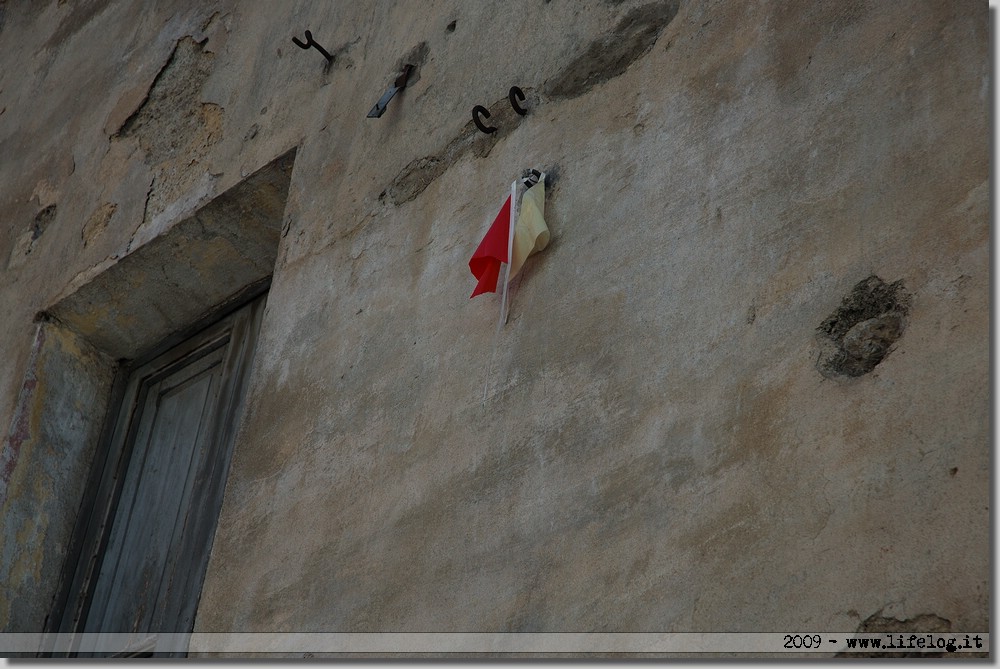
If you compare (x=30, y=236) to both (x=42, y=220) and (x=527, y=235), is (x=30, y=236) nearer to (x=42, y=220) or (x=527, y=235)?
(x=42, y=220)

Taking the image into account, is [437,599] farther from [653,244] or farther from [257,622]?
[653,244]

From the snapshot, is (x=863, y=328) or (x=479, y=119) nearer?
(x=863, y=328)

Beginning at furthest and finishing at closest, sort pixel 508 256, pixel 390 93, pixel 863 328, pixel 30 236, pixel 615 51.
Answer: pixel 30 236
pixel 390 93
pixel 615 51
pixel 508 256
pixel 863 328

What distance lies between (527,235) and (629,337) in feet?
1.30

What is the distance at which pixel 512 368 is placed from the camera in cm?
284

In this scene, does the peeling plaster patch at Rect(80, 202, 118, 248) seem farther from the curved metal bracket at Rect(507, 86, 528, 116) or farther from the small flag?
the small flag

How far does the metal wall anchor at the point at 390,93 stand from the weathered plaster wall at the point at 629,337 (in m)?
0.04

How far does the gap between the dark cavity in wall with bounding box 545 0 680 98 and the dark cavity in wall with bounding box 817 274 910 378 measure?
98cm

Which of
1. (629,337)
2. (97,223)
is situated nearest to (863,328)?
(629,337)

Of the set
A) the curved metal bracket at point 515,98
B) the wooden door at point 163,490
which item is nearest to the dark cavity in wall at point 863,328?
the curved metal bracket at point 515,98

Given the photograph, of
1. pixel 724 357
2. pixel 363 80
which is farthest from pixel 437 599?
pixel 363 80

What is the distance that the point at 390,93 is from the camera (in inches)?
145

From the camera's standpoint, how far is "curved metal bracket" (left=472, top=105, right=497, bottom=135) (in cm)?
327

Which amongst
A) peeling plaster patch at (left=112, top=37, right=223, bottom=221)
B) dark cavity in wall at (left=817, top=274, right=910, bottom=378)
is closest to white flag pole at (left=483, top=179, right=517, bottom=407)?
dark cavity in wall at (left=817, top=274, right=910, bottom=378)
